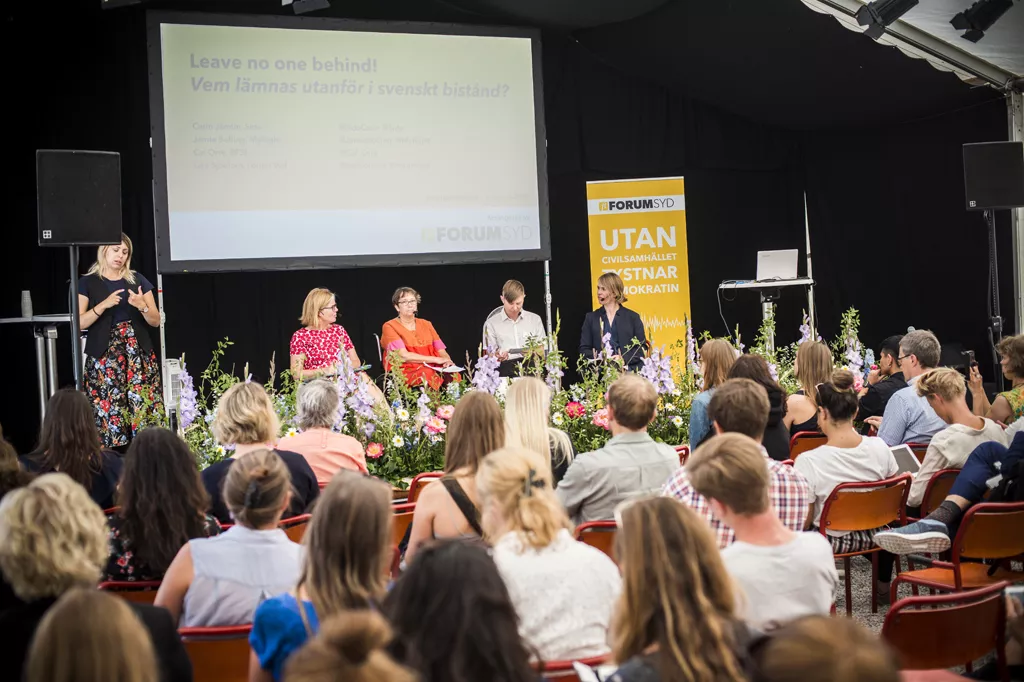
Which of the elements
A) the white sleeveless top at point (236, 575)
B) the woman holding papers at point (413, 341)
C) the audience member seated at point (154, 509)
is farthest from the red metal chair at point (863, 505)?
the woman holding papers at point (413, 341)

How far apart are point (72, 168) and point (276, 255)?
2.29 meters

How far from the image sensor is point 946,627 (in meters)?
2.47

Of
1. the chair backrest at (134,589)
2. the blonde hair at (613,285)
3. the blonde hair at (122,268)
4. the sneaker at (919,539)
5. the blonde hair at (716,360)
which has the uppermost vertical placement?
the blonde hair at (122,268)

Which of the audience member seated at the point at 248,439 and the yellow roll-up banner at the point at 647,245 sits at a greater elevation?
the yellow roll-up banner at the point at 647,245

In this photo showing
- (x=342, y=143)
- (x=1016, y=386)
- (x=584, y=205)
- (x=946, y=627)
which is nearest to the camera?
→ (x=946, y=627)

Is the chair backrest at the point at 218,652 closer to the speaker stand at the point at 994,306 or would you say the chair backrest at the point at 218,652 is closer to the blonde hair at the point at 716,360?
the blonde hair at the point at 716,360

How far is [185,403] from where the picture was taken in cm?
462

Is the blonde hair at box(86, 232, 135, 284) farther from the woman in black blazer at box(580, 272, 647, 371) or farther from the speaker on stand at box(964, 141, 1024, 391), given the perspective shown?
the speaker on stand at box(964, 141, 1024, 391)

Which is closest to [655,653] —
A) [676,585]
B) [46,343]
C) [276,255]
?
[676,585]

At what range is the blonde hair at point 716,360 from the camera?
4.84 m

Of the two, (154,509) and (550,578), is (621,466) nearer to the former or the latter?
(550,578)

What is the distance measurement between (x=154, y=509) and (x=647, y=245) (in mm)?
7015

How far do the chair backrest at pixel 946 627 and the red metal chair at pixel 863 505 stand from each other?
50.8 inches

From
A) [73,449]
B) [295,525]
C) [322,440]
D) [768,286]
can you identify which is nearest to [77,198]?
[73,449]
